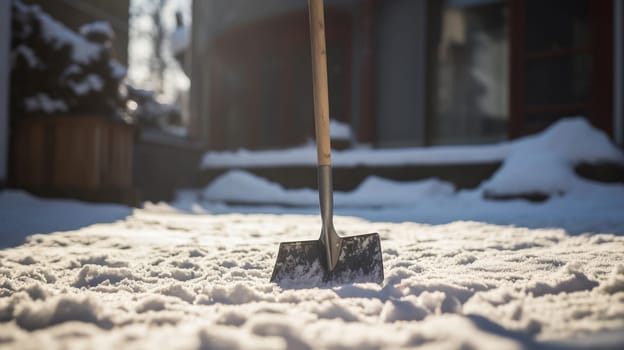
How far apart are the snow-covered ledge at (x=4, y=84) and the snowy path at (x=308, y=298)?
6.87 feet

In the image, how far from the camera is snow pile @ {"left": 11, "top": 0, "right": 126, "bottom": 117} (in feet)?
13.3

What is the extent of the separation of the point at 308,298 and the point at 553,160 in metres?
3.63

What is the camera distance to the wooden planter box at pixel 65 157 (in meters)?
3.87

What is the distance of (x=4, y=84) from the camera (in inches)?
151

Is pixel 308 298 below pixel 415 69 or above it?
below

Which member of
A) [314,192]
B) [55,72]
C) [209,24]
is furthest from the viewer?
[209,24]

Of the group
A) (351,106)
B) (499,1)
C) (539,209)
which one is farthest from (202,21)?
(539,209)

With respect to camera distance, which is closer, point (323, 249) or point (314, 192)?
point (323, 249)

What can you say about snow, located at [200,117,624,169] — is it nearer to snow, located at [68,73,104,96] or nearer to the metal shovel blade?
snow, located at [68,73,104,96]

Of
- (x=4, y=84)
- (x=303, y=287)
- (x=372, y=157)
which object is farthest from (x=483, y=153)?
(x=4, y=84)

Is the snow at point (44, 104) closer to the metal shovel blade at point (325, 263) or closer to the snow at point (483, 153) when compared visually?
the snow at point (483, 153)

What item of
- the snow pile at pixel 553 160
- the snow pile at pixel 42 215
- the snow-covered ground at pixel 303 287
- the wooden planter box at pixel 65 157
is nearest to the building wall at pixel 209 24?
the snow pile at pixel 553 160

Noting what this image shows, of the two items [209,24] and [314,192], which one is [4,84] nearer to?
[314,192]

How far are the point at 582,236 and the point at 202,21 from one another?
27.4 ft
